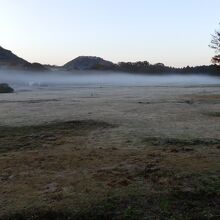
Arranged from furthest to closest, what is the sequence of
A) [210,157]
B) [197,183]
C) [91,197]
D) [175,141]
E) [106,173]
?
1. [175,141]
2. [210,157]
3. [106,173]
4. [197,183]
5. [91,197]

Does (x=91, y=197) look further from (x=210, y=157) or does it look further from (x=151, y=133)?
(x=151, y=133)

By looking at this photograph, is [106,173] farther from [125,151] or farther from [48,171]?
[125,151]

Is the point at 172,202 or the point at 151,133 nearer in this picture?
the point at 172,202

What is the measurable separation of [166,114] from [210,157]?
5.78m

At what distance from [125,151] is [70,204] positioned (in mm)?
2445

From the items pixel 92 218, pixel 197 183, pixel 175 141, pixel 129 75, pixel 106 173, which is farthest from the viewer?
pixel 129 75

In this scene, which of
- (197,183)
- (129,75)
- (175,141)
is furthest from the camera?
(129,75)

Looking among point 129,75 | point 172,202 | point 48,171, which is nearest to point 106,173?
point 48,171

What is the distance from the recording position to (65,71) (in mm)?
68375

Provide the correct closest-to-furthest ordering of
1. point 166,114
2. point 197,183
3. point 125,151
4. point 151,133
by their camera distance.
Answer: point 197,183
point 125,151
point 151,133
point 166,114

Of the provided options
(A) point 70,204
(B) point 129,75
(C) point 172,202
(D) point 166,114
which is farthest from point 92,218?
(B) point 129,75

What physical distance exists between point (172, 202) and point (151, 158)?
1.81 metres

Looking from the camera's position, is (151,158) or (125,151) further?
(125,151)

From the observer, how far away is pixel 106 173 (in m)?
6.46
